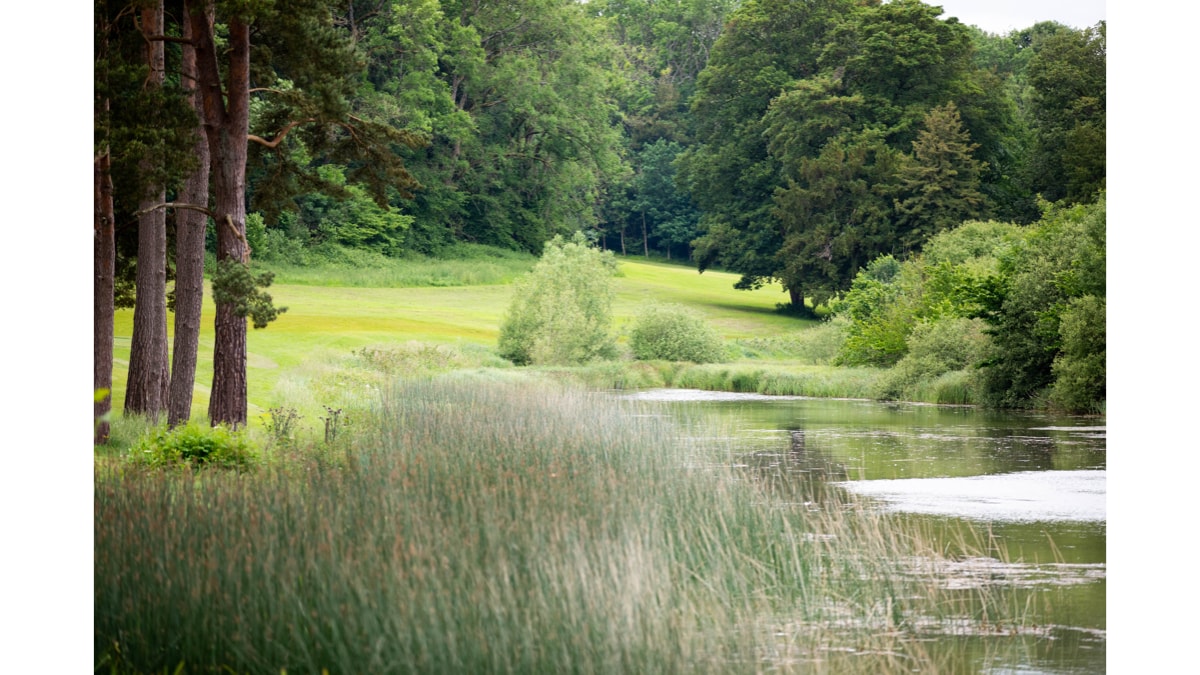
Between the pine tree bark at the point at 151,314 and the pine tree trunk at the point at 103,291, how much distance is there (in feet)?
1.30

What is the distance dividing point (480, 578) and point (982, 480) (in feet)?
21.3

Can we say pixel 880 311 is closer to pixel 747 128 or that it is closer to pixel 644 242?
pixel 747 128

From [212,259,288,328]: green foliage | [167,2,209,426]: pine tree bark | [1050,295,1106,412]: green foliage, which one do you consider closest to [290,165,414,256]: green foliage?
[167,2,209,426]: pine tree bark

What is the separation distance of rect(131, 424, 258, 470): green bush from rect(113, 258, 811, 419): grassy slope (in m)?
4.08

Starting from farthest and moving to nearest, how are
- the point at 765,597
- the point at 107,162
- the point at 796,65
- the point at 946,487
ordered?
the point at 796,65, the point at 946,487, the point at 107,162, the point at 765,597

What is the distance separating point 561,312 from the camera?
14.6 metres

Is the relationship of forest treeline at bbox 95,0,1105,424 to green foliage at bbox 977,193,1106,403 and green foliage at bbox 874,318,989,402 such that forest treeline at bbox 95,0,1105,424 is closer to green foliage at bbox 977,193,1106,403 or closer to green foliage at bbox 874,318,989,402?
green foliage at bbox 977,193,1106,403

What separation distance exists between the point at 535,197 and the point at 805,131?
20.3ft

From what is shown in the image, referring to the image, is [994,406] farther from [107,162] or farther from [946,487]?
[107,162]

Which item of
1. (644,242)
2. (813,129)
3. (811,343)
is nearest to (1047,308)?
(644,242)

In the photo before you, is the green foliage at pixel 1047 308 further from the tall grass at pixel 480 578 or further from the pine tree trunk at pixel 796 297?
the pine tree trunk at pixel 796 297

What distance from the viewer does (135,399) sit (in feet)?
27.3
